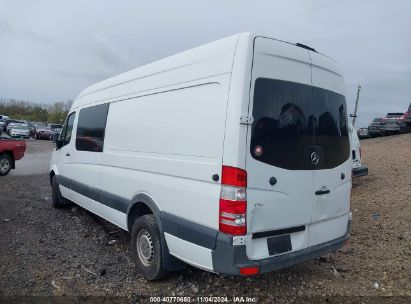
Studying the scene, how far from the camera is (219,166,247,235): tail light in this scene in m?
3.47

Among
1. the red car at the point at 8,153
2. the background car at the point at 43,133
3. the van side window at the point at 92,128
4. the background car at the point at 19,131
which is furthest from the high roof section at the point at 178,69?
the background car at the point at 43,133

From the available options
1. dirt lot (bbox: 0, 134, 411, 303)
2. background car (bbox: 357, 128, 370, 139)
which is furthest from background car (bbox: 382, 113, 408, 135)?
dirt lot (bbox: 0, 134, 411, 303)

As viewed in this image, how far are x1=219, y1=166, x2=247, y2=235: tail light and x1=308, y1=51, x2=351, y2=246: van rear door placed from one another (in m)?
1.00

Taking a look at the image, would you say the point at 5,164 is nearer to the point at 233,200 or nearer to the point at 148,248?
the point at 148,248

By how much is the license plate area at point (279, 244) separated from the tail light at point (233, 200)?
38 cm

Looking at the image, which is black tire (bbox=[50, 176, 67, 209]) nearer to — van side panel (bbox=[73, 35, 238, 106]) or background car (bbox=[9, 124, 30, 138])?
van side panel (bbox=[73, 35, 238, 106])

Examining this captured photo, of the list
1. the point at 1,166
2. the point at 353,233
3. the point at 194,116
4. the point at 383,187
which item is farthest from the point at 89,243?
the point at 1,166

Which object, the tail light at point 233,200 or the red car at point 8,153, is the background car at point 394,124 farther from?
the tail light at point 233,200

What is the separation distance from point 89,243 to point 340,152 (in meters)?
3.90

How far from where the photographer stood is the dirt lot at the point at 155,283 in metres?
4.29

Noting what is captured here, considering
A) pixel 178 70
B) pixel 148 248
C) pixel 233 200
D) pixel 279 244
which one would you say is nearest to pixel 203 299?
pixel 148 248

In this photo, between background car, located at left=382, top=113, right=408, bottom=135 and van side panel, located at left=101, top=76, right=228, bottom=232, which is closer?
van side panel, located at left=101, top=76, right=228, bottom=232

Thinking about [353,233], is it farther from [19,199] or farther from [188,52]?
[19,199]

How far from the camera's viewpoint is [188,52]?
14.1ft
